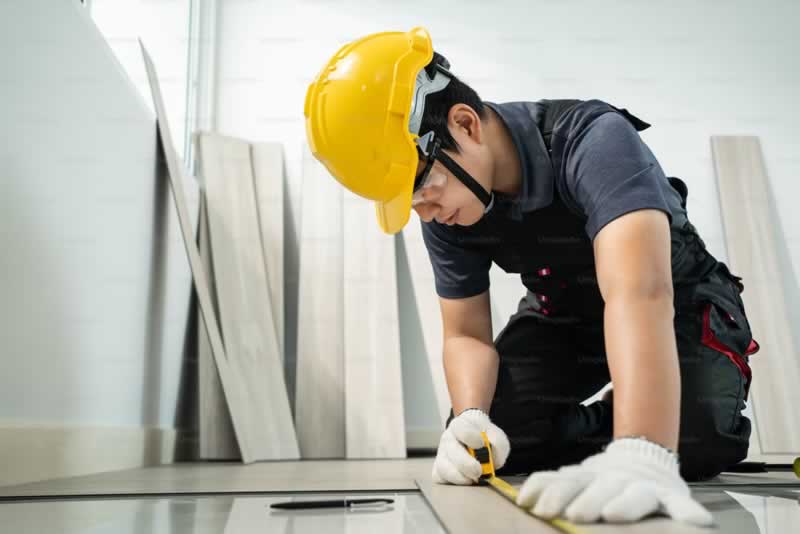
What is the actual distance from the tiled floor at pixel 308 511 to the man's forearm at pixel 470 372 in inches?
8.4

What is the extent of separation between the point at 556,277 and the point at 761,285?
2605mm

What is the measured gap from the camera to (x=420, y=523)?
1.00 meters

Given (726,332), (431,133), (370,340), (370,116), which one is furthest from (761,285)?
(370,116)

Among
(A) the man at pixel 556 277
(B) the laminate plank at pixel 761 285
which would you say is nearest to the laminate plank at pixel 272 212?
(A) the man at pixel 556 277

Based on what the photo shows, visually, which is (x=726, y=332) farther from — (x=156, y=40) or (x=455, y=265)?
(x=156, y=40)

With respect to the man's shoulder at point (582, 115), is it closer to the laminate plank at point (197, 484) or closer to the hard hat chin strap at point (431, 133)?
the hard hat chin strap at point (431, 133)

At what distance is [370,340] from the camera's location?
367 centimetres

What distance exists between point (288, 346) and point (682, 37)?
3.17 metres

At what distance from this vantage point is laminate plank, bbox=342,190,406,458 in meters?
3.47

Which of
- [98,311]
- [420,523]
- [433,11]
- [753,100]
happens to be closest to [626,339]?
[420,523]

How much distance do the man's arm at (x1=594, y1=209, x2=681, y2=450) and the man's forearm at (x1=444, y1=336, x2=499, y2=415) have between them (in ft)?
2.06

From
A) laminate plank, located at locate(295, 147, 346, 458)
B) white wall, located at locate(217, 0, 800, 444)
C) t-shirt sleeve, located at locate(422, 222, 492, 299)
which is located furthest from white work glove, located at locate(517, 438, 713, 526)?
white wall, located at locate(217, 0, 800, 444)

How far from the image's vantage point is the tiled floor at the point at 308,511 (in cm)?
94

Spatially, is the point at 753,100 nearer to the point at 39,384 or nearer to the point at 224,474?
the point at 224,474
